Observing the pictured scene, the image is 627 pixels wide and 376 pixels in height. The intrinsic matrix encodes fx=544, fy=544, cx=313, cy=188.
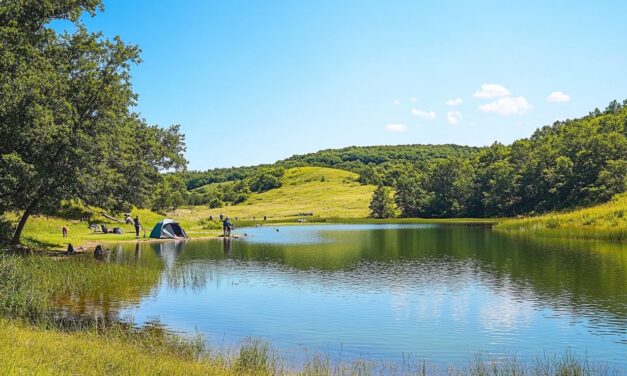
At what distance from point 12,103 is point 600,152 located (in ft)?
331

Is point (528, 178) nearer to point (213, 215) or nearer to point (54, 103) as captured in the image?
point (213, 215)

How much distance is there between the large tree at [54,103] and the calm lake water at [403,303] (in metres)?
8.95

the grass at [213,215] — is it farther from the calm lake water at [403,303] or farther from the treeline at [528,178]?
the treeline at [528,178]

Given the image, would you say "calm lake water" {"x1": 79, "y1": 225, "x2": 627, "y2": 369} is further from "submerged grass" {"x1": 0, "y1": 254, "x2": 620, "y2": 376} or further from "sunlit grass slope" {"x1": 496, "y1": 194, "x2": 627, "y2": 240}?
"sunlit grass slope" {"x1": 496, "y1": 194, "x2": 627, "y2": 240}

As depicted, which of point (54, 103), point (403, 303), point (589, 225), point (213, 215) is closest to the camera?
point (403, 303)

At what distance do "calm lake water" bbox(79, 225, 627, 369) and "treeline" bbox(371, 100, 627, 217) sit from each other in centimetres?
6576

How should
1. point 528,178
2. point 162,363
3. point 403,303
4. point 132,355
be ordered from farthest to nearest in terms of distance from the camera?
point 528,178, point 403,303, point 132,355, point 162,363

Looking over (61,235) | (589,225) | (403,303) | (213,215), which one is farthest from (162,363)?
(213,215)

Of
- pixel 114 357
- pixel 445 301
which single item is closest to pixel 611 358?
pixel 445 301

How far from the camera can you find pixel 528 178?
120062mm

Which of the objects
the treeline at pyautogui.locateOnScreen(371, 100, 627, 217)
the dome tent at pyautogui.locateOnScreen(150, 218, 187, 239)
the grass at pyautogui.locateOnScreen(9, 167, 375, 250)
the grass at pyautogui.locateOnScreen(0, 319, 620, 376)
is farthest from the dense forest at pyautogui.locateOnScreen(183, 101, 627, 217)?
the grass at pyautogui.locateOnScreen(0, 319, 620, 376)

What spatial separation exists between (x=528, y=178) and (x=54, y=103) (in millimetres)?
107109

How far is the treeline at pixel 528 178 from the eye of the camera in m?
101

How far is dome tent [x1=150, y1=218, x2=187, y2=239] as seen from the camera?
61.8 metres
